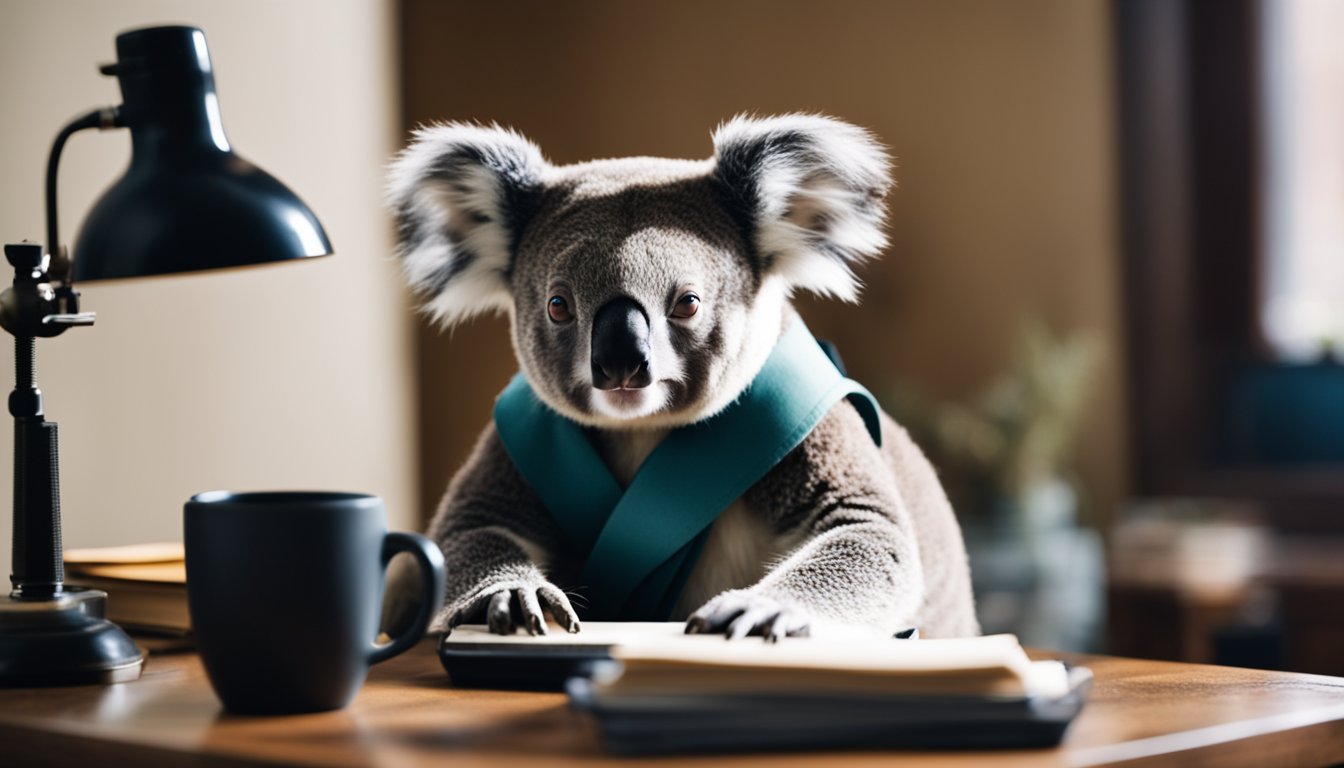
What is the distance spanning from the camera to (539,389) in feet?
3.58

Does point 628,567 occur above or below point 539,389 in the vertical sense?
below

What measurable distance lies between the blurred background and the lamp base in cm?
181

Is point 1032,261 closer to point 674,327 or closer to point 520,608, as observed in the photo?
point 674,327

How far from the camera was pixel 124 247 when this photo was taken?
875 millimetres

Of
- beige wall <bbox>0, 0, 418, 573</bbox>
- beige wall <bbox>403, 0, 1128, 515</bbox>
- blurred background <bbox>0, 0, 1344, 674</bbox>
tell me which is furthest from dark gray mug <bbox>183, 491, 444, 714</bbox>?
beige wall <bbox>403, 0, 1128, 515</bbox>

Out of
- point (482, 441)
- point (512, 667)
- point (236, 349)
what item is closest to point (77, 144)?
point (236, 349)

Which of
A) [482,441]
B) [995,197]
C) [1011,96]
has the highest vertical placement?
[1011,96]

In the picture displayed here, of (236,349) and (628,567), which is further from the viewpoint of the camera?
(236,349)

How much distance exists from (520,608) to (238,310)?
176 centimetres

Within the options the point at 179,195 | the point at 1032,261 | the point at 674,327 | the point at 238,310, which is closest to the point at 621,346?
the point at 674,327

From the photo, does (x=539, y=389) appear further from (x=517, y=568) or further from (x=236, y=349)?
(x=236, y=349)

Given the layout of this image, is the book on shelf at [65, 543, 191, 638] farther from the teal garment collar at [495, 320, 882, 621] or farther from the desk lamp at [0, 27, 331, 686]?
the teal garment collar at [495, 320, 882, 621]

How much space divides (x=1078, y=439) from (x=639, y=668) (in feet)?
10.6

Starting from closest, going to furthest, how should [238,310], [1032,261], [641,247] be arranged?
[641,247]
[238,310]
[1032,261]
